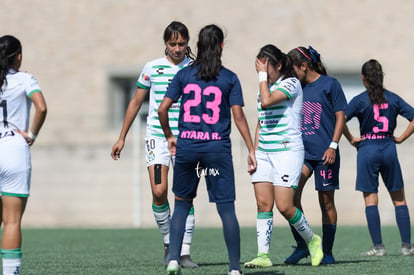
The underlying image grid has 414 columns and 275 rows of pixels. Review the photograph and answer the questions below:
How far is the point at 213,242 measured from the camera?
A: 1211 centimetres

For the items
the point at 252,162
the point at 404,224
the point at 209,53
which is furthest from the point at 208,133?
the point at 404,224

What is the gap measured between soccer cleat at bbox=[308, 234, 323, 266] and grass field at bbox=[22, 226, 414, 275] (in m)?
0.09

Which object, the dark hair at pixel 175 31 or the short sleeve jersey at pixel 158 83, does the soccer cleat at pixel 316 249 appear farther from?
the dark hair at pixel 175 31

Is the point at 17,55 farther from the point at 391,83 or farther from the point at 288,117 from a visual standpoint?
the point at 391,83

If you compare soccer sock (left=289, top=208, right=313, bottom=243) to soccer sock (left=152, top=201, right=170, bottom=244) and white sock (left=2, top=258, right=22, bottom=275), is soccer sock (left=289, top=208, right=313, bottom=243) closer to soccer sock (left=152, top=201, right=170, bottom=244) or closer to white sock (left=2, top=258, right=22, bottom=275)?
soccer sock (left=152, top=201, right=170, bottom=244)

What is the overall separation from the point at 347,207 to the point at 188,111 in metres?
12.1

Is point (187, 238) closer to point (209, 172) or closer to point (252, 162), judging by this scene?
point (252, 162)

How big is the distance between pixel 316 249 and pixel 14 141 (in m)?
3.01

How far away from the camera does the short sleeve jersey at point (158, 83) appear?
8.00 meters

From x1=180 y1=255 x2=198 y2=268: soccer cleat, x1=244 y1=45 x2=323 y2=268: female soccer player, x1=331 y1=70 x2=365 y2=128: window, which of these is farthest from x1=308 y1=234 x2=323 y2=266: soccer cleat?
x1=331 y1=70 x2=365 y2=128: window

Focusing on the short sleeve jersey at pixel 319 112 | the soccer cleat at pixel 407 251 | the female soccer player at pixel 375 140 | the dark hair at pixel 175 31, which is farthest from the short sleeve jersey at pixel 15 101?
the soccer cleat at pixel 407 251

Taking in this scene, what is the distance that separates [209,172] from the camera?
657cm

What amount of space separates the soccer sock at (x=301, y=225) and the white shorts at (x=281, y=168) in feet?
0.95

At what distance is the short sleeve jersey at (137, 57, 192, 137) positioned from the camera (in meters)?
8.00
